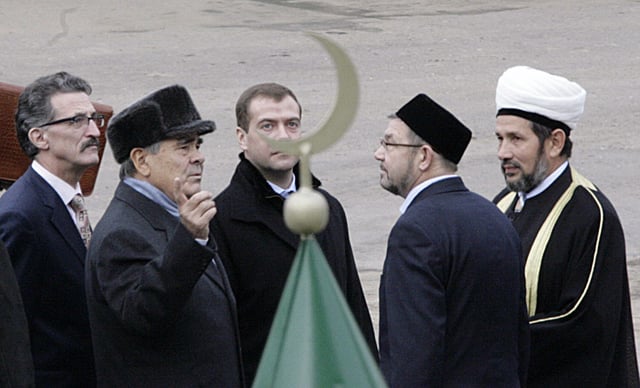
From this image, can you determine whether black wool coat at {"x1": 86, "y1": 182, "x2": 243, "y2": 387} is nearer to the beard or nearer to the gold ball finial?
the beard

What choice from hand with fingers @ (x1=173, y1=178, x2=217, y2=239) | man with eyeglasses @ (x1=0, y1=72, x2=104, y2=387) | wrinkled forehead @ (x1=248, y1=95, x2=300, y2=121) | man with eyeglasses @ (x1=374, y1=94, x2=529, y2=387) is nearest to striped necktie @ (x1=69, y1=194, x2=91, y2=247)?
man with eyeglasses @ (x1=0, y1=72, x2=104, y2=387)

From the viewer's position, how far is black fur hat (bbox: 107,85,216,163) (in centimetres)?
465

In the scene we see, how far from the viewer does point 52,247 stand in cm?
488

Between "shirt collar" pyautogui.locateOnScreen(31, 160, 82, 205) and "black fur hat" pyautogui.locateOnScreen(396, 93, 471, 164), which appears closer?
"black fur hat" pyautogui.locateOnScreen(396, 93, 471, 164)

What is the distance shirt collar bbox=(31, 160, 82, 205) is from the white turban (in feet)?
5.34

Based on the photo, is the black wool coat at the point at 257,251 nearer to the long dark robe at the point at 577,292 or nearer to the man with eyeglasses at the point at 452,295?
the man with eyeglasses at the point at 452,295

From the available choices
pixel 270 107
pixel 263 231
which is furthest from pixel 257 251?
pixel 270 107

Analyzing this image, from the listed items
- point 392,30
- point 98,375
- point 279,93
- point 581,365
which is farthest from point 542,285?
point 392,30

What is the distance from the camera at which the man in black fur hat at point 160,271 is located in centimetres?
429

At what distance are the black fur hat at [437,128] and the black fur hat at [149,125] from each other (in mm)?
732

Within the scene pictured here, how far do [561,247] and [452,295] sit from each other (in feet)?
1.89

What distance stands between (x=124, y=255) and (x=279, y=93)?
3.93 ft

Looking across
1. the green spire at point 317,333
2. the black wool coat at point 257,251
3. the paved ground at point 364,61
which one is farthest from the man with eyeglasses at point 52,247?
the paved ground at point 364,61

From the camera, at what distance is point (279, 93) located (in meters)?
5.39
